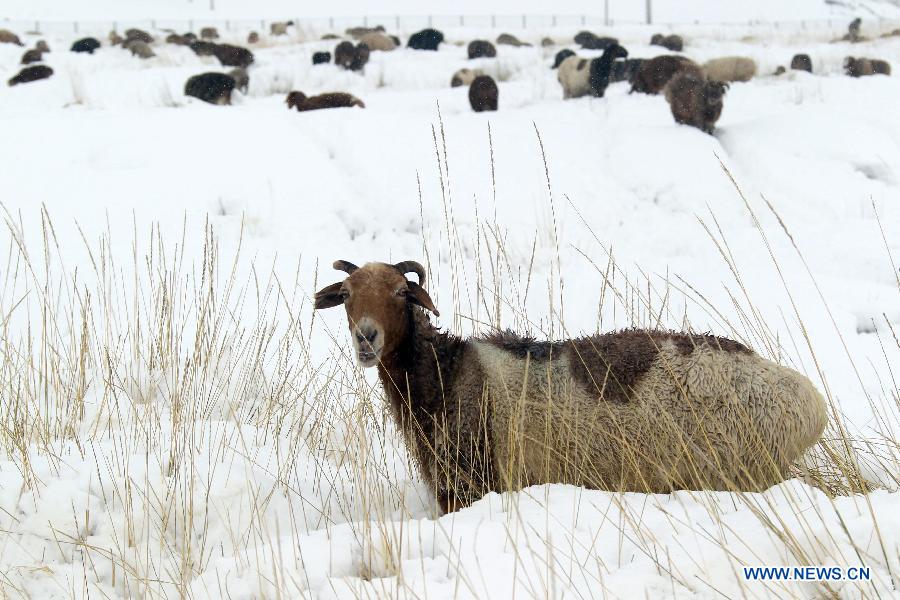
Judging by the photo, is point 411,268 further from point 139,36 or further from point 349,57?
point 139,36

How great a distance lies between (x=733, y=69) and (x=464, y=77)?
6.90 metres

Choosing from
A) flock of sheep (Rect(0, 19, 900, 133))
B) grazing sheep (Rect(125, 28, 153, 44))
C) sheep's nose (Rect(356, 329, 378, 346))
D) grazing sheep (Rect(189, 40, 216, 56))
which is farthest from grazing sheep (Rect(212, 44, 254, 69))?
sheep's nose (Rect(356, 329, 378, 346))

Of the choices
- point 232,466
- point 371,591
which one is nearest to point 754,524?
point 371,591

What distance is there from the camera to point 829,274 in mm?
8352

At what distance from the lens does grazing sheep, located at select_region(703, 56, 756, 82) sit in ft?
64.9

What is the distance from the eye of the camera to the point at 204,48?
2611cm

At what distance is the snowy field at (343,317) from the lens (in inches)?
110

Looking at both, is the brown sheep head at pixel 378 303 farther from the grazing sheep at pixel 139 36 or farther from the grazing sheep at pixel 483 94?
the grazing sheep at pixel 139 36

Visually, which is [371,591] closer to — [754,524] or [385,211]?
[754,524]

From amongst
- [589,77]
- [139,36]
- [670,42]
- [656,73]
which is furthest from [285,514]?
[139,36]

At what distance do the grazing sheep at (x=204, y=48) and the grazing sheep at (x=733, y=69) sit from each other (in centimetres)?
1541

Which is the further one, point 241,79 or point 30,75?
point 241,79

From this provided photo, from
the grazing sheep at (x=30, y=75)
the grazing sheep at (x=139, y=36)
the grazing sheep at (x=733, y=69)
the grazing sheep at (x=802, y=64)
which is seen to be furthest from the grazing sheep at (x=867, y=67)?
the grazing sheep at (x=139, y=36)

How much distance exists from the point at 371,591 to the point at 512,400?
1.46 m
